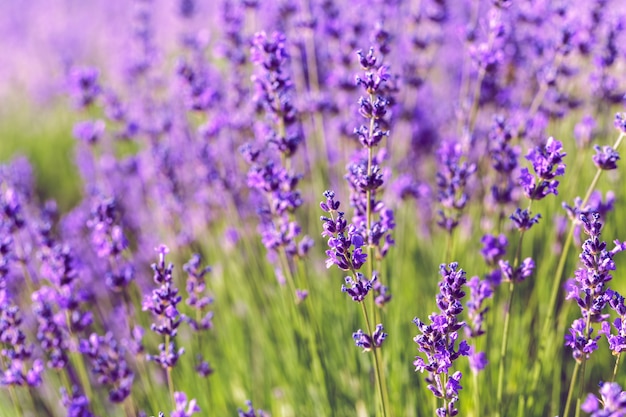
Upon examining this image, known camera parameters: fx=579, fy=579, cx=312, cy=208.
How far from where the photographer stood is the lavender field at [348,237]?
2.04 m

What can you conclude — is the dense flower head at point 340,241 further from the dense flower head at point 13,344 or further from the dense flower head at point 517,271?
the dense flower head at point 13,344

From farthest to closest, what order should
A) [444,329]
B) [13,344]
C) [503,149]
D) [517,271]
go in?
1. [503,149]
2. [13,344]
3. [517,271]
4. [444,329]

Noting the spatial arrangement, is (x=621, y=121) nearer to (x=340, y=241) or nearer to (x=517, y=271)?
(x=517, y=271)

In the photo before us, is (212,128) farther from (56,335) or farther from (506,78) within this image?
(506,78)

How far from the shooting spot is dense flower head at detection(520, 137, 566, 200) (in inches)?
76.6

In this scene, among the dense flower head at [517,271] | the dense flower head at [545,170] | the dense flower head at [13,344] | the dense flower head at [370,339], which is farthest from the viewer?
the dense flower head at [13,344]

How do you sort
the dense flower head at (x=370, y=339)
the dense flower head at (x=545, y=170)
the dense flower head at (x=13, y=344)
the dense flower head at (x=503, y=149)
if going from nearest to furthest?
the dense flower head at (x=370, y=339), the dense flower head at (x=545, y=170), the dense flower head at (x=13, y=344), the dense flower head at (x=503, y=149)

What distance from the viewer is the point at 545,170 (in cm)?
196

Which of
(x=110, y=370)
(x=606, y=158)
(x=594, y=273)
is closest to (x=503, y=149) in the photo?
(x=606, y=158)

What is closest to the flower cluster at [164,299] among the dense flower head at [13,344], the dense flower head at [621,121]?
the dense flower head at [13,344]

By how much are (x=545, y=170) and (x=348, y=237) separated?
77 cm

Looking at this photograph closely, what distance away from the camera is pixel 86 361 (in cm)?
429

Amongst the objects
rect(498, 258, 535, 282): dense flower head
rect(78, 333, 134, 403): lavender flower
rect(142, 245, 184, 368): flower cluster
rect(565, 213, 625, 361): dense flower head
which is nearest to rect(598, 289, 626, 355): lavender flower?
rect(565, 213, 625, 361): dense flower head

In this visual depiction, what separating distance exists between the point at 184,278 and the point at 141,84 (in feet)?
8.81
